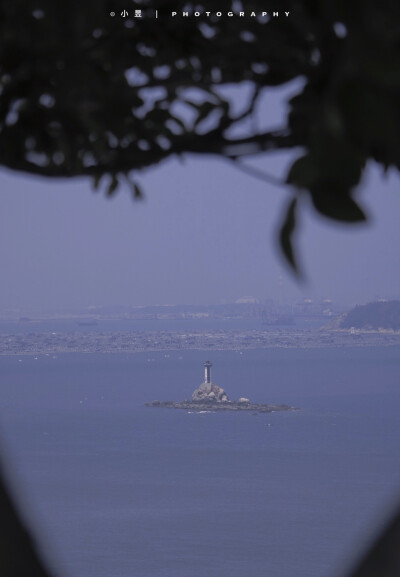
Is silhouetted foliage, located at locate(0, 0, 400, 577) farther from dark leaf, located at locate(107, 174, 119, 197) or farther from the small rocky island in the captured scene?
the small rocky island

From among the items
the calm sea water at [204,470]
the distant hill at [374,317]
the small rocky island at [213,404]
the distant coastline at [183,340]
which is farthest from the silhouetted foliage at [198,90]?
the distant coastline at [183,340]

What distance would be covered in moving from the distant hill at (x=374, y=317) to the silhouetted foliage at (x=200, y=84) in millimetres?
38928

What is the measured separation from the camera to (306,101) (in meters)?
0.58

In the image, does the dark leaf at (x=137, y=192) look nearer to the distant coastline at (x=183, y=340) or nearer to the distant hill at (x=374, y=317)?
the distant hill at (x=374, y=317)

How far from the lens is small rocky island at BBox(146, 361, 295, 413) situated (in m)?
29.4

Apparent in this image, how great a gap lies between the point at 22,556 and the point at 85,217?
137 feet

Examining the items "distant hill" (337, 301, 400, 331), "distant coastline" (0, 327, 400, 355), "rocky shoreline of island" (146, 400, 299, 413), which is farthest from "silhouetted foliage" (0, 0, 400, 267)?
"distant coastline" (0, 327, 400, 355)

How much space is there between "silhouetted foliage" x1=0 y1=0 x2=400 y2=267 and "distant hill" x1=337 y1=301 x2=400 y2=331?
3893 centimetres

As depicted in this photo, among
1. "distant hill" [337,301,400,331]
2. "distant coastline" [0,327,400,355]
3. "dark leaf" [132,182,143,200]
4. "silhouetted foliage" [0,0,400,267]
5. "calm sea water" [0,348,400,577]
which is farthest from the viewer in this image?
"distant coastline" [0,327,400,355]

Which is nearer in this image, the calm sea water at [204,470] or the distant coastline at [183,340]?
the calm sea water at [204,470]

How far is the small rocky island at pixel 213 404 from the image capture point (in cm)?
2942

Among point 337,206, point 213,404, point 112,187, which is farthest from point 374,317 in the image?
point 337,206

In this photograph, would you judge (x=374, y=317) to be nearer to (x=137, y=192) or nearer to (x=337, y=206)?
(x=137, y=192)

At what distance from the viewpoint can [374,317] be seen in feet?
138
